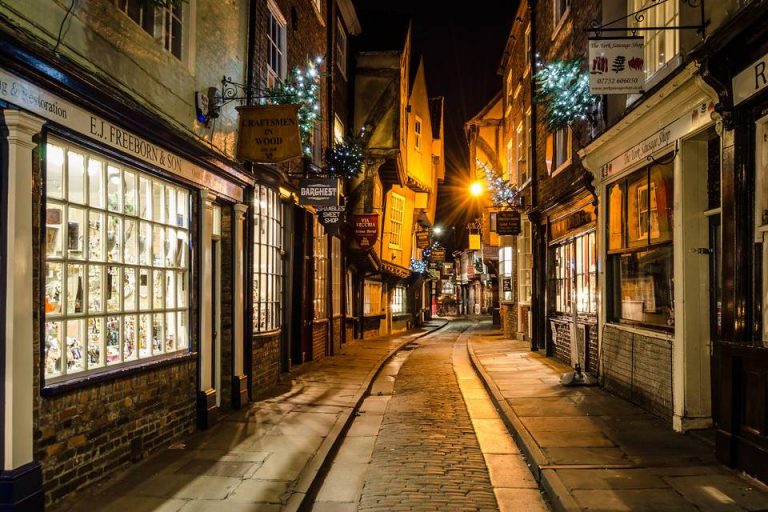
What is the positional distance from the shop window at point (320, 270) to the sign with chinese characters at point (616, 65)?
905 cm

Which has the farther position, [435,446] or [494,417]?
[494,417]

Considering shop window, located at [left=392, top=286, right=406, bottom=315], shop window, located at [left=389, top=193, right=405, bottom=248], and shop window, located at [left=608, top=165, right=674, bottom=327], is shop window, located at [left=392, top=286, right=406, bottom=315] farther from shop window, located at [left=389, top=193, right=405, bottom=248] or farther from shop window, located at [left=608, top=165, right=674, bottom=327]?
shop window, located at [left=608, top=165, right=674, bottom=327]

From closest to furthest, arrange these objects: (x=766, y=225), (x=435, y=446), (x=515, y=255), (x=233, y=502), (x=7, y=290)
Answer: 1. (x=7, y=290)
2. (x=233, y=502)
3. (x=766, y=225)
4. (x=435, y=446)
5. (x=515, y=255)

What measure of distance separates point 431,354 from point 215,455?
43.7 feet

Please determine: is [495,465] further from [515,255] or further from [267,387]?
[515,255]

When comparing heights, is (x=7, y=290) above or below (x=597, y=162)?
below

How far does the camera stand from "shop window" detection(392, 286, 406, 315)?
3249cm

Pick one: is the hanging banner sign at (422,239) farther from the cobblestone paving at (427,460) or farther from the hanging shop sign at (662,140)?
the hanging shop sign at (662,140)

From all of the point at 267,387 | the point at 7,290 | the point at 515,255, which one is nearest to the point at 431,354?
the point at 515,255

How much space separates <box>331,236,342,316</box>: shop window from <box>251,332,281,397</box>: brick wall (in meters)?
6.53

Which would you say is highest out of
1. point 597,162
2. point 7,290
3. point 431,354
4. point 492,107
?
point 492,107

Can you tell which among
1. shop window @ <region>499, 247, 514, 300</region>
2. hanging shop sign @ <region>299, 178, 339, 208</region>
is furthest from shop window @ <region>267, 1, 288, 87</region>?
shop window @ <region>499, 247, 514, 300</region>

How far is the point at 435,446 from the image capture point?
25.4 ft

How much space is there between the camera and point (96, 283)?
6.20 meters
